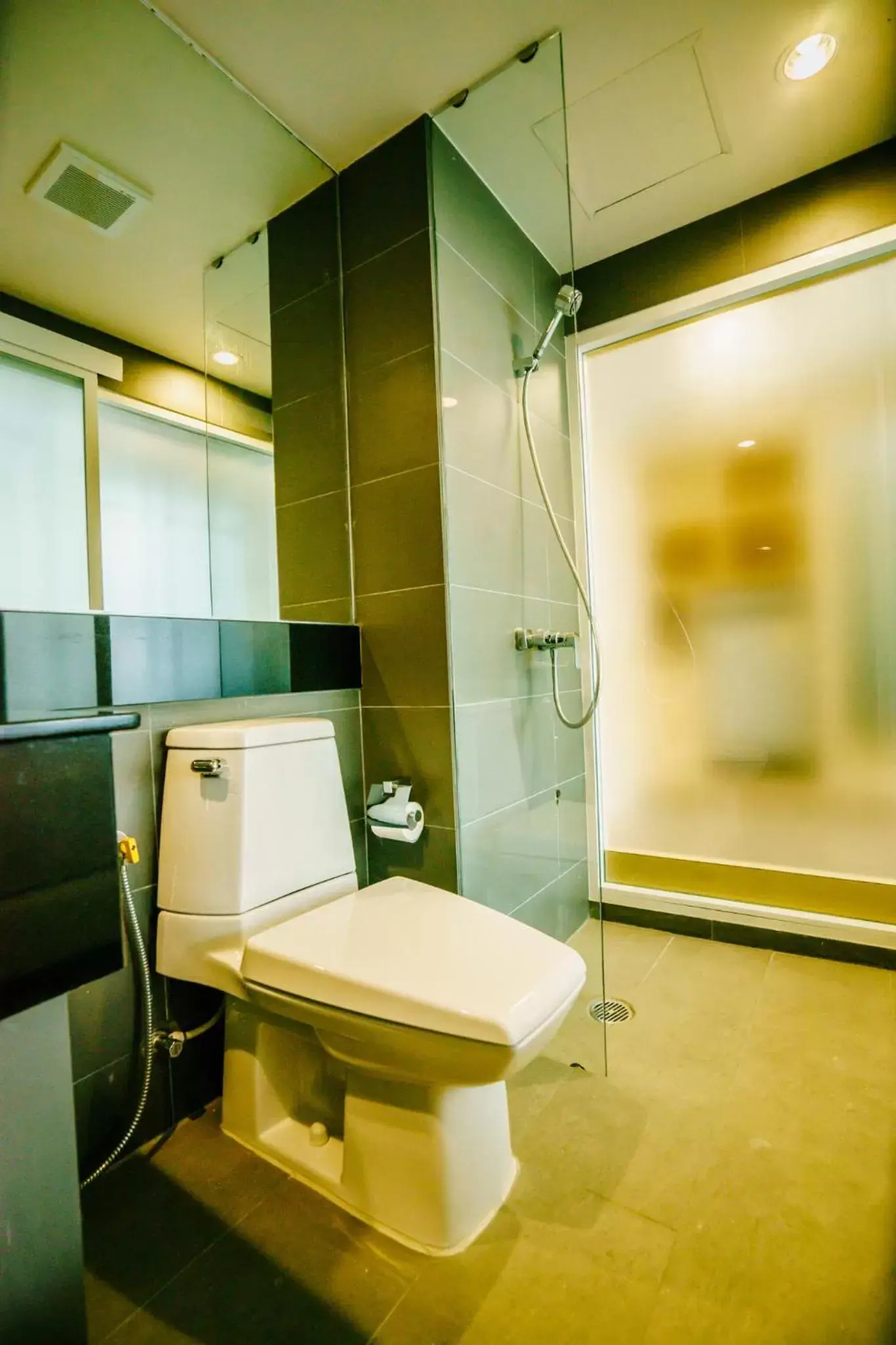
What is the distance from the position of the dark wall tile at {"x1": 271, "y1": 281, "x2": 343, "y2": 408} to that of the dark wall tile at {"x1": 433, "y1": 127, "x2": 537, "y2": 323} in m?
0.34

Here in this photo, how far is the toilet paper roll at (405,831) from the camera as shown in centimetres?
136

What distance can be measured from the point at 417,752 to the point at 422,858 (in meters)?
0.26

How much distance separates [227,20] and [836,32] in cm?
135

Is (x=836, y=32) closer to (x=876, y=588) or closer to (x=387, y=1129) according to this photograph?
(x=876, y=588)

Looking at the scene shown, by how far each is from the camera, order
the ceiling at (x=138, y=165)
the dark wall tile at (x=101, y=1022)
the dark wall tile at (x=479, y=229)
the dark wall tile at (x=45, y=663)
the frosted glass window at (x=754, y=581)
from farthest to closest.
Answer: the frosted glass window at (x=754, y=581), the dark wall tile at (x=479, y=229), the ceiling at (x=138, y=165), the dark wall tile at (x=101, y=1022), the dark wall tile at (x=45, y=663)

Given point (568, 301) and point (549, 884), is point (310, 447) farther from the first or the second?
point (549, 884)

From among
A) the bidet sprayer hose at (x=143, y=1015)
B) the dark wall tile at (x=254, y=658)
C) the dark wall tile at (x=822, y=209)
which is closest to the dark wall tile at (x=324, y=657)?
the dark wall tile at (x=254, y=658)

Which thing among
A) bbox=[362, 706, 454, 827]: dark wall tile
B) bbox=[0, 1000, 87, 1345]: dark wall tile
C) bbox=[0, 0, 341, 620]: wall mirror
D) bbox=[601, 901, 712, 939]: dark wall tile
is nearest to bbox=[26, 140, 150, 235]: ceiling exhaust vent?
bbox=[0, 0, 341, 620]: wall mirror

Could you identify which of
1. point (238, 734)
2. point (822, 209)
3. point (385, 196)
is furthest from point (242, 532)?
point (822, 209)

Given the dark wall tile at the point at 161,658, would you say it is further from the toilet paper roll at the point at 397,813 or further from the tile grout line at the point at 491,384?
the tile grout line at the point at 491,384

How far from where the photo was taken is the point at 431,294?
140cm

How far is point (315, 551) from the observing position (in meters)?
1.57

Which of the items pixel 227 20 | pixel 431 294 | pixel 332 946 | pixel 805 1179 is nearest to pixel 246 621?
pixel 332 946

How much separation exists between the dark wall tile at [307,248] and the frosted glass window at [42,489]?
67cm
